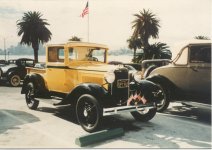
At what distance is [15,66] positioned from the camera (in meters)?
15.8

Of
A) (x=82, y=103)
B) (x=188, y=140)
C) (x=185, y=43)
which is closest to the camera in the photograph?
(x=188, y=140)

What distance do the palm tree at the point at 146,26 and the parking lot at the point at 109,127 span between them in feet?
103

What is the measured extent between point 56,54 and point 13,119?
205 cm

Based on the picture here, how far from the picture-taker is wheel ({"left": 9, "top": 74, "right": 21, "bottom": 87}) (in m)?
15.4

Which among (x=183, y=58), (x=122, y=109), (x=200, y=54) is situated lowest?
(x=122, y=109)

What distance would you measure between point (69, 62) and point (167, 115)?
3.19m

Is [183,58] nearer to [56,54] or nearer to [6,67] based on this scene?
[56,54]

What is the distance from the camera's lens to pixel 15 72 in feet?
51.3

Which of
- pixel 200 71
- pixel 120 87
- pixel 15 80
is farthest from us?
pixel 15 80

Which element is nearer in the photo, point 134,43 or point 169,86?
point 169,86

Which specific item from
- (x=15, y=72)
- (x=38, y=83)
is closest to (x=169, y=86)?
(x=38, y=83)

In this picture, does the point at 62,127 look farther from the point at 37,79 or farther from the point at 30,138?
the point at 37,79

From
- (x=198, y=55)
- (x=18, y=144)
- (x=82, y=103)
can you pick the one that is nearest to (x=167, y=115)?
(x=198, y=55)

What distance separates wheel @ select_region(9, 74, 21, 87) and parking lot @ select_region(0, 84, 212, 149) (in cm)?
683
